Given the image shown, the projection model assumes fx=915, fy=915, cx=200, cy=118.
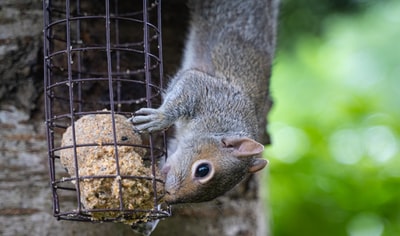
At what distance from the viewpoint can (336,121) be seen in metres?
4.30

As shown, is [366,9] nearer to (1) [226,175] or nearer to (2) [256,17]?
(2) [256,17]

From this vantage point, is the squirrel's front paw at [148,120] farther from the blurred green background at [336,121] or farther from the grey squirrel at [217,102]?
the blurred green background at [336,121]

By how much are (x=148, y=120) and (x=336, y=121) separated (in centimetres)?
171

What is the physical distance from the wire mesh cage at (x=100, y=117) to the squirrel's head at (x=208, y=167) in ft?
0.31

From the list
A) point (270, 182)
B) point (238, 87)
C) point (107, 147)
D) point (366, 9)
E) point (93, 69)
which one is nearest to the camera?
point (107, 147)

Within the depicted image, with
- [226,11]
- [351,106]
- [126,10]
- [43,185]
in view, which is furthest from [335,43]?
[43,185]

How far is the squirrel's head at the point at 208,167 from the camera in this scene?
2873mm

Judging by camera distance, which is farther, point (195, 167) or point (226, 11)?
point (226, 11)

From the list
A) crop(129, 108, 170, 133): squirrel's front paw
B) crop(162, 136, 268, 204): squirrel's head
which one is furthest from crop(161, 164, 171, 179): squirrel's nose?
crop(129, 108, 170, 133): squirrel's front paw

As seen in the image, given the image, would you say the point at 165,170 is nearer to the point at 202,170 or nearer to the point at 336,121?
the point at 202,170

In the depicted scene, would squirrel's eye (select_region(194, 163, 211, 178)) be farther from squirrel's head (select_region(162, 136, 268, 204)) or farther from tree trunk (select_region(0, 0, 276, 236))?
tree trunk (select_region(0, 0, 276, 236))

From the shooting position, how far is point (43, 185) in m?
3.00

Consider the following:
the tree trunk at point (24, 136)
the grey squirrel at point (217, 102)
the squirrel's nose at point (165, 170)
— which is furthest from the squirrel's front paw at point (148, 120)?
the tree trunk at point (24, 136)

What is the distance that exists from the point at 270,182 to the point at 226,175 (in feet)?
3.86
